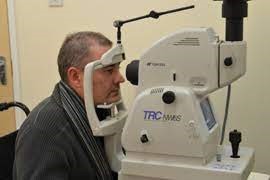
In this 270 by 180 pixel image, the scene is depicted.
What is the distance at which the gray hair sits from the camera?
149 centimetres

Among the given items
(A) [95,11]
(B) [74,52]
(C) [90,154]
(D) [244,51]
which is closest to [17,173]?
(C) [90,154]

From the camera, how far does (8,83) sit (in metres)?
2.76

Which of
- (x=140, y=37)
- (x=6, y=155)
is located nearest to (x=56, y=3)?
(x=140, y=37)

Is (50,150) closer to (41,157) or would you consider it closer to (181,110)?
(41,157)

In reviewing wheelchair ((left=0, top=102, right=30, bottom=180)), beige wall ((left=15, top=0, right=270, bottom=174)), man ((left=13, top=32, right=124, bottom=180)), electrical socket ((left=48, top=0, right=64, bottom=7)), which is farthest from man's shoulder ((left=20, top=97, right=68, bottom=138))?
electrical socket ((left=48, top=0, right=64, bottom=7))

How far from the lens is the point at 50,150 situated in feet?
4.61

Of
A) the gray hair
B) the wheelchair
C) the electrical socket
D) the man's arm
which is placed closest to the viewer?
the man's arm

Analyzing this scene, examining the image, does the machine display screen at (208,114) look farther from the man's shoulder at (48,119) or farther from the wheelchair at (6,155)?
the wheelchair at (6,155)

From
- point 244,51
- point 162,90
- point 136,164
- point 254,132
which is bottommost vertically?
point 254,132

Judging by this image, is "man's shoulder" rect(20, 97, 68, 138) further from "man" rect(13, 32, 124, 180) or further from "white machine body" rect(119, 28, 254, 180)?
"white machine body" rect(119, 28, 254, 180)

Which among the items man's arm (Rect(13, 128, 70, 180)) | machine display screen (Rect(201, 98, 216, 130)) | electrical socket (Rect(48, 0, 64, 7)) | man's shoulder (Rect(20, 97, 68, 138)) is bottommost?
man's arm (Rect(13, 128, 70, 180))

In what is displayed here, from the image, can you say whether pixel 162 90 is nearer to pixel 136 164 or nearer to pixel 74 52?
pixel 136 164

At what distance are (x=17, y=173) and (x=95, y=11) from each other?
120cm

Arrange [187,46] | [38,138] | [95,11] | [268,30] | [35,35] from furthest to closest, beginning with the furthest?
1. [35,35]
2. [95,11]
3. [268,30]
4. [38,138]
5. [187,46]
